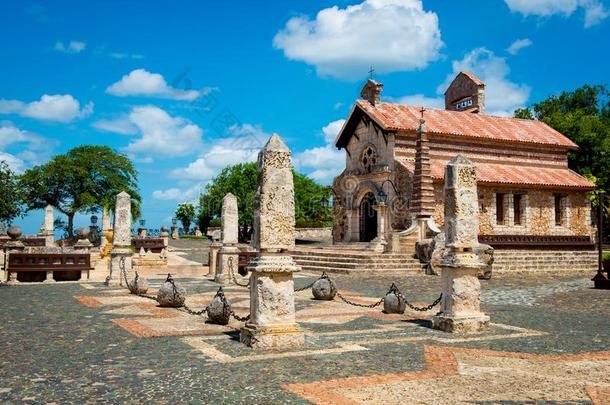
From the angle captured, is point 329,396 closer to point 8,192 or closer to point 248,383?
point 248,383

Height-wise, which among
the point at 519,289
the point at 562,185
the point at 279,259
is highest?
the point at 562,185

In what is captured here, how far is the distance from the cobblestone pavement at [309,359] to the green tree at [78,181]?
35.9 m

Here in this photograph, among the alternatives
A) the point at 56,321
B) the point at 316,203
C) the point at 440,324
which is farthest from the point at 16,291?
the point at 316,203

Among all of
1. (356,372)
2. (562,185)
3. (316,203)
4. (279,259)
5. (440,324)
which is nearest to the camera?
(356,372)

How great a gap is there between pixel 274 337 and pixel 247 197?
44.1m

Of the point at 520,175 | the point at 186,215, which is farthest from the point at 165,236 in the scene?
the point at 186,215

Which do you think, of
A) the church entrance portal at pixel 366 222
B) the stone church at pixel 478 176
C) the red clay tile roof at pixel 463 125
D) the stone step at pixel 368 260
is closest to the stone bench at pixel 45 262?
the stone step at pixel 368 260

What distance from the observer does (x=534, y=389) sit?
5.61 m

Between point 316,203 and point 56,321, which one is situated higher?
point 316,203

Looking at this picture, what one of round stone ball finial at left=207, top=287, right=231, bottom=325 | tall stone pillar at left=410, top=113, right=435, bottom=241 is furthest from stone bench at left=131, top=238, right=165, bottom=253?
round stone ball finial at left=207, top=287, right=231, bottom=325

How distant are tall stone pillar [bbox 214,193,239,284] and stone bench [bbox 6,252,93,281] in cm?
476

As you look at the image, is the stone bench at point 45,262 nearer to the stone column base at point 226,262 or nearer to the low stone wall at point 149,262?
the stone column base at point 226,262

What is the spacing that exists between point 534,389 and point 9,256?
16896 mm

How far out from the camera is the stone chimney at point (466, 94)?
40.5 metres
